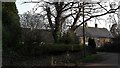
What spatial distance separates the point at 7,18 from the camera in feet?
43.7

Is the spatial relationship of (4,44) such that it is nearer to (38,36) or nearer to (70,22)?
(38,36)

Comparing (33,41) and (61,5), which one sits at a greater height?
(61,5)

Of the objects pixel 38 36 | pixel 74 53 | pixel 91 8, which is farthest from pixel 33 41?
pixel 91 8

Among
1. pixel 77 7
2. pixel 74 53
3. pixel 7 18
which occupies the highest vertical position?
pixel 77 7

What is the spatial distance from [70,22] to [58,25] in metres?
3.37

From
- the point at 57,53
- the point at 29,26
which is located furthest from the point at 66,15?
the point at 29,26

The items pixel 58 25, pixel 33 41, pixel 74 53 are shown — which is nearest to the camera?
pixel 33 41

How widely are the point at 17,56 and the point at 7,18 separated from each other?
6.68ft

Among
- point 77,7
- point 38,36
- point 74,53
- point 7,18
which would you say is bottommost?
point 74,53

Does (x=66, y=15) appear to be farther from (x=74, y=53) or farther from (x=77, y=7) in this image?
(x=74, y=53)

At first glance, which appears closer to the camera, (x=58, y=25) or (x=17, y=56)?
(x=17, y=56)

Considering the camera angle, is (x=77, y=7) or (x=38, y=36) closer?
(x=38, y=36)

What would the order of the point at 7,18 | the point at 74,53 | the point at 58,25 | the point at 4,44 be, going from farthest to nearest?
the point at 58,25 → the point at 74,53 → the point at 7,18 → the point at 4,44

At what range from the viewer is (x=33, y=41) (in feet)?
47.3
